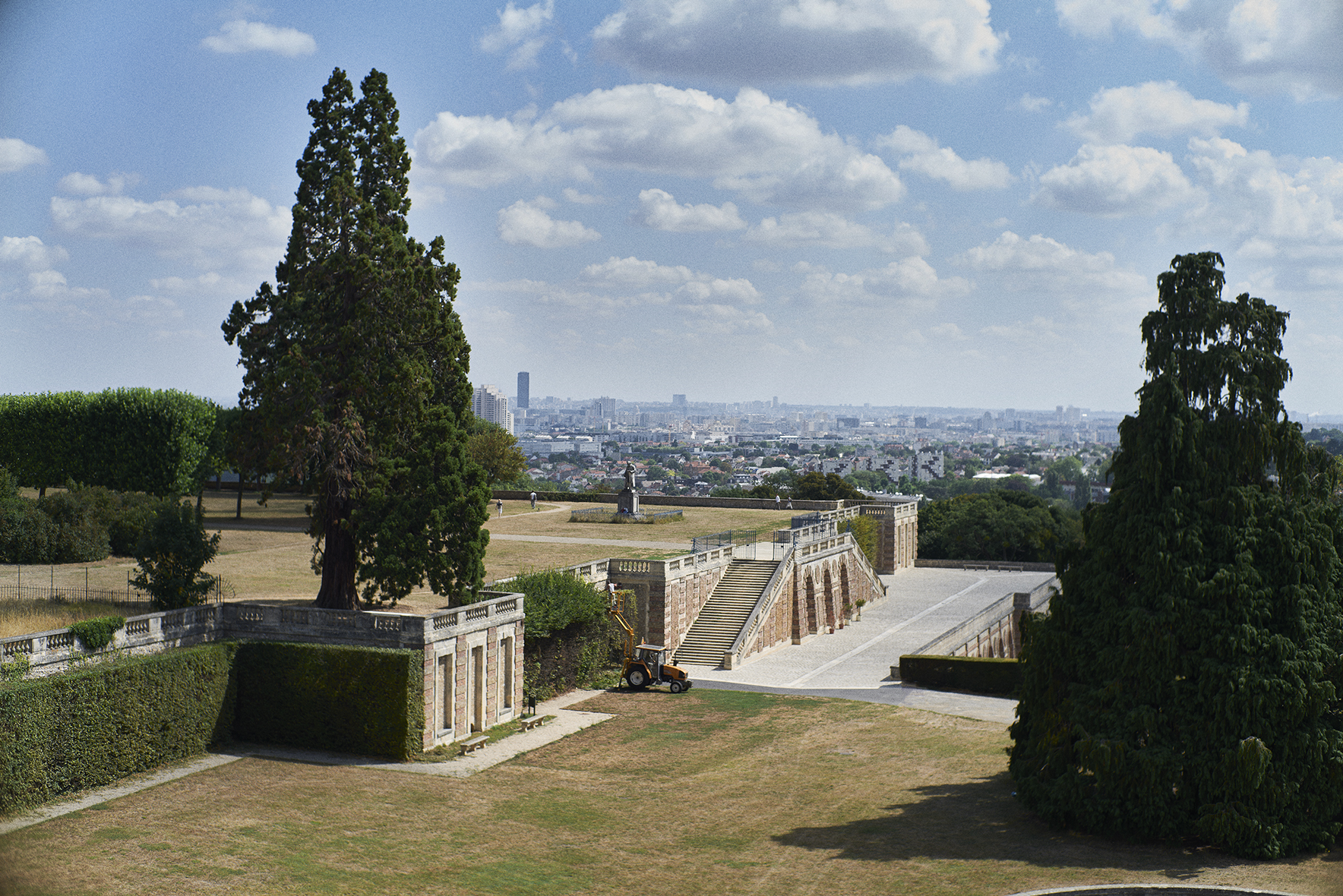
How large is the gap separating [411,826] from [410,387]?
16.1 metres

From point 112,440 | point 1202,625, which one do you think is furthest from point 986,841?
point 112,440

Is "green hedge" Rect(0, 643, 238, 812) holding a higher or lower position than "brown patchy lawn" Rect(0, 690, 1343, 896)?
higher

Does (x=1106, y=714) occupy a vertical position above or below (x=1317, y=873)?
above

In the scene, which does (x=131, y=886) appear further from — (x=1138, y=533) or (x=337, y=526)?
(x=1138, y=533)

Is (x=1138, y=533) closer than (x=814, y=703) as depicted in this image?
Yes

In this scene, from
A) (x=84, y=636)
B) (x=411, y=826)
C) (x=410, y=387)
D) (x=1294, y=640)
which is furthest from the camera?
(x=410, y=387)

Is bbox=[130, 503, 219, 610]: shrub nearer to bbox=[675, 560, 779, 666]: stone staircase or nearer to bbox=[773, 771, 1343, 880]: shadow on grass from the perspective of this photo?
bbox=[773, 771, 1343, 880]: shadow on grass

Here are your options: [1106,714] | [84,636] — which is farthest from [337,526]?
[1106,714]

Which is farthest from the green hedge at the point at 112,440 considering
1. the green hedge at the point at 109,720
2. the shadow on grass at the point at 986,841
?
the shadow on grass at the point at 986,841

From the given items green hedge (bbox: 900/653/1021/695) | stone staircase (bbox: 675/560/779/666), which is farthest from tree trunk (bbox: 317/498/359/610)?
green hedge (bbox: 900/653/1021/695)

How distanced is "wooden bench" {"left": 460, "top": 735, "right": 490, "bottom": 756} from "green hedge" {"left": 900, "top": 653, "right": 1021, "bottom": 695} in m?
19.6

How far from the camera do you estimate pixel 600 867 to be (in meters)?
25.8

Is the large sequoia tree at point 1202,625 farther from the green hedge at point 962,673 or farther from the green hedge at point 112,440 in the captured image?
the green hedge at point 112,440

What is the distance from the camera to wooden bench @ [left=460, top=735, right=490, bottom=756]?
118 feet
